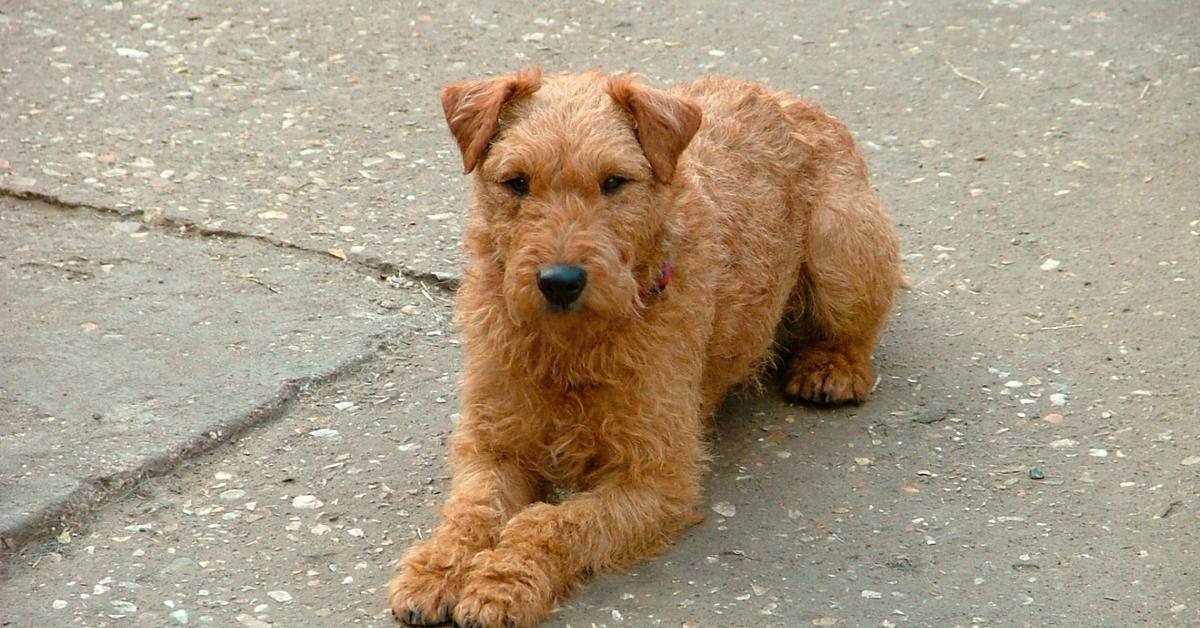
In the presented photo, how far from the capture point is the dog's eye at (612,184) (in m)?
4.75

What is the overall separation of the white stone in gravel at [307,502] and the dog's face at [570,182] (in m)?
1.07

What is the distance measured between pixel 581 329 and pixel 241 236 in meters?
2.80

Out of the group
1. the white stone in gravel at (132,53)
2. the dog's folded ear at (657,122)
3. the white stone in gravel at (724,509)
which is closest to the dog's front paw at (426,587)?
the white stone in gravel at (724,509)

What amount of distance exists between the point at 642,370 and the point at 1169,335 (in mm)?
2753

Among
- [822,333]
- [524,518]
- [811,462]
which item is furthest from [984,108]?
[524,518]

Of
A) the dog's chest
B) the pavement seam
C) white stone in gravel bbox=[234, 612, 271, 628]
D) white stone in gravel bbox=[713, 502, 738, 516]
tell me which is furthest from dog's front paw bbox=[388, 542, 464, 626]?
the pavement seam

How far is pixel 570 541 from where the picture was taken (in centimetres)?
471

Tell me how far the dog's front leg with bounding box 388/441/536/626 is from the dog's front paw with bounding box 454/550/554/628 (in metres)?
0.06

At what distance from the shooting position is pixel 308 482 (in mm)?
5340

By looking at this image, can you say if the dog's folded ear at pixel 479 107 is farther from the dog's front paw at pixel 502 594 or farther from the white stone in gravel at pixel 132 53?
the white stone in gravel at pixel 132 53

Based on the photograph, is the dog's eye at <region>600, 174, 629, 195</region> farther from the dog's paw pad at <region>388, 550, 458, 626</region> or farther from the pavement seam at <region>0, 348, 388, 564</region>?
the pavement seam at <region>0, 348, 388, 564</region>

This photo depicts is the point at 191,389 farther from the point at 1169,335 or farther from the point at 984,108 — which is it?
the point at 984,108

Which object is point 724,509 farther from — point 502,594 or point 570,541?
point 502,594

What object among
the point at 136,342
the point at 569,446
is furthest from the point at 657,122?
the point at 136,342
